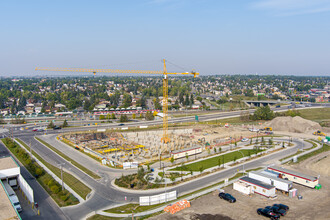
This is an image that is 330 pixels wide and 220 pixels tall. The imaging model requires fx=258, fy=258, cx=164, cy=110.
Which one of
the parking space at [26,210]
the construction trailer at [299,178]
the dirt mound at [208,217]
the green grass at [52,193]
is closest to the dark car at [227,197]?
the dirt mound at [208,217]

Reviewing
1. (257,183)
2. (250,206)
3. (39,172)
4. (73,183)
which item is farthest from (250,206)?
(39,172)

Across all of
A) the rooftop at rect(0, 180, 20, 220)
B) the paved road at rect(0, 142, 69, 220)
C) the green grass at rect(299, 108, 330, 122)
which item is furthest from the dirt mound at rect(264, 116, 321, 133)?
the rooftop at rect(0, 180, 20, 220)

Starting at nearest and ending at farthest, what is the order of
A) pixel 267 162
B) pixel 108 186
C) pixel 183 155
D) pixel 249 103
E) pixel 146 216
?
pixel 146 216 < pixel 108 186 < pixel 267 162 < pixel 183 155 < pixel 249 103

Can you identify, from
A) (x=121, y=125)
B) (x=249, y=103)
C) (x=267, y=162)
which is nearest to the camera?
(x=267, y=162)

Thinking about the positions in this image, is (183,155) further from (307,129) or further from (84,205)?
(307,129)

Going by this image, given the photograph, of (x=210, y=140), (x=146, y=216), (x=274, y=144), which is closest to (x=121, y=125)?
(x=210, y=140)

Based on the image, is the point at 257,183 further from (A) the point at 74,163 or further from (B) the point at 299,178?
(A) the point at 74,163

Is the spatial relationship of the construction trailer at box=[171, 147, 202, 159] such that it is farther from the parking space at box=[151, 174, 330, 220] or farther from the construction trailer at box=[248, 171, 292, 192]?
the parking space at box=[151, 174, 330, 220]
